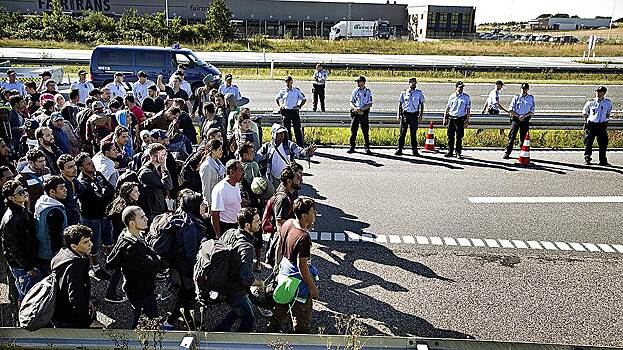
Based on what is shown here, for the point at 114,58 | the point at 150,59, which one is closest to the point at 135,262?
the point at 150,59

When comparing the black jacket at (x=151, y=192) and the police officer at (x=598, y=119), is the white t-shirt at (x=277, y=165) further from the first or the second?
the police officer at (x=598, y=119)

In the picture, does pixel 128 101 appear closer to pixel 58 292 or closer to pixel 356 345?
pixel 58 292

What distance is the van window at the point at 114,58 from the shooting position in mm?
19906

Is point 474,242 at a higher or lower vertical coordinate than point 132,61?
lower

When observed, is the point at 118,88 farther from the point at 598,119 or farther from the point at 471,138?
the point at 598,119

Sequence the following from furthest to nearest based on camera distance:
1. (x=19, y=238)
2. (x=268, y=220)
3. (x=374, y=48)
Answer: (x=374, y=48), (x=268, y=220), (x=19, y=238)

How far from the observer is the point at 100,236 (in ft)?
24.3

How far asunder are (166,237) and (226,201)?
3.81 ft

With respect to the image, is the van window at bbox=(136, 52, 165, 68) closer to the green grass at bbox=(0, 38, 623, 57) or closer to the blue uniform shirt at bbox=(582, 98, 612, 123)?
the blue uniform shirt at bbox=(582, 98, 612, 123)

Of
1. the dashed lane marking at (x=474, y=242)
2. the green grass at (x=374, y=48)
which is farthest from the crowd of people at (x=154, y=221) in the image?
the green grass at (x=374, y=48)

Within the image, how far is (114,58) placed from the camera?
19.9 metres

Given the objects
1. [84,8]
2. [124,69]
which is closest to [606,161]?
[124,69]

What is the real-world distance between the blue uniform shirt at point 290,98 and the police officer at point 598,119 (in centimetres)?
658

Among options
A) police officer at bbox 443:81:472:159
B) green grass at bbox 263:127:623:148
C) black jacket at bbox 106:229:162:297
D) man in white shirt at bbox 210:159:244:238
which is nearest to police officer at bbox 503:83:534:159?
police officer at bbox 443:81:472:159
